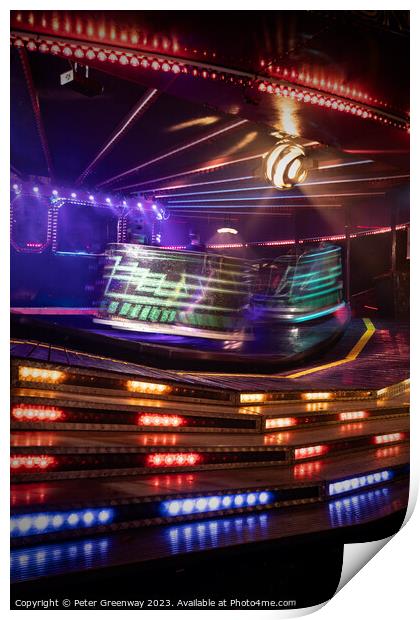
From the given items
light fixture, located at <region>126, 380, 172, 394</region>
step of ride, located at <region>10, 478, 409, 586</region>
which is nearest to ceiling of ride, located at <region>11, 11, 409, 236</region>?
light fixture, located at <region>126, 380, 172, 394</region>

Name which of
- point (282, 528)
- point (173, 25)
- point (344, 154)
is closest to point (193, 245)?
point (344, 154)

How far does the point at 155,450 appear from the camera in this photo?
253cm

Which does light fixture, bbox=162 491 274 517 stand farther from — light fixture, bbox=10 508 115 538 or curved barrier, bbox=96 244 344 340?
curved barrier, bbox=96 244 344 340

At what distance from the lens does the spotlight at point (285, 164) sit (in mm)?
4750

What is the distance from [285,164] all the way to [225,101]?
148 cm

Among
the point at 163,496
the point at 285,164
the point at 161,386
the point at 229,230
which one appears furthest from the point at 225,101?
the point at 229,230

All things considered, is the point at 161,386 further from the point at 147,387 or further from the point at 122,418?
the point at 122,418

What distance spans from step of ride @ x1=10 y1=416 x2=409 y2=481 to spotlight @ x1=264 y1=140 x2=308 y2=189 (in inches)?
102

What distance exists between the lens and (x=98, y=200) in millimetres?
9672

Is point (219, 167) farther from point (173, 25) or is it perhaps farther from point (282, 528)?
point (282, 528)

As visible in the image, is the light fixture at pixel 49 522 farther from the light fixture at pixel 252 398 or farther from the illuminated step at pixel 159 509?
the light fixture at pixel 252 398

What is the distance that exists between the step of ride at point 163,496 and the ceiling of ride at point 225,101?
2.35m

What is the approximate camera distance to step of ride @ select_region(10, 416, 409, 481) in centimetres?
222

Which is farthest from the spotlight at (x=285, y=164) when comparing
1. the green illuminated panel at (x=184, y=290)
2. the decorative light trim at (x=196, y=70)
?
the green illuminated panel at (x=184, y=290)
